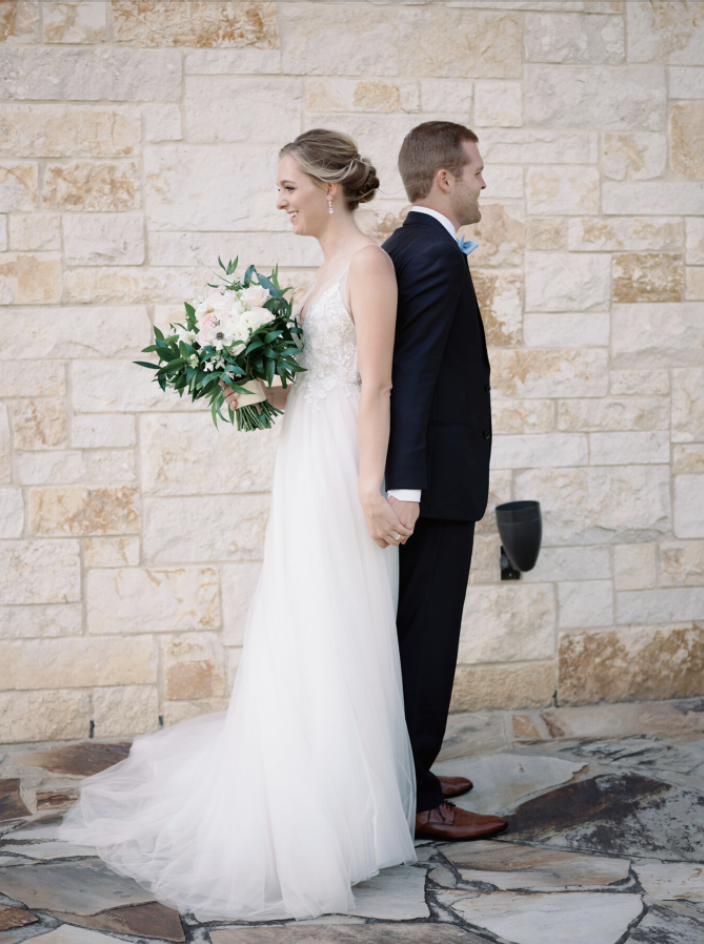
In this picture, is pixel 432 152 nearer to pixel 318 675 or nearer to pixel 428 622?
pixel 428 622

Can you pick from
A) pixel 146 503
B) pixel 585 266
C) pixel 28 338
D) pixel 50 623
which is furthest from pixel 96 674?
pixel 585 266

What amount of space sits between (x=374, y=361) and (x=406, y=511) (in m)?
0.41

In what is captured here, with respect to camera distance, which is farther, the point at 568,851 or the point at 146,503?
the point at 146,503

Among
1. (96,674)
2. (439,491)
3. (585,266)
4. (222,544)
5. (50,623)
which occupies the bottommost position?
(96,674)

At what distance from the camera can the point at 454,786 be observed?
285cm

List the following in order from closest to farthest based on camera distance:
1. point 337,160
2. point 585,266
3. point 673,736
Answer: point 337,160, point 673,736, point 585,266

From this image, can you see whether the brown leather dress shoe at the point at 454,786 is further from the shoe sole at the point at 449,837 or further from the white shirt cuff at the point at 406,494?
the white shirt cuff at the point at 406,494

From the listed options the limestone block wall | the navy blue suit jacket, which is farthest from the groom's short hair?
the limestone block wall

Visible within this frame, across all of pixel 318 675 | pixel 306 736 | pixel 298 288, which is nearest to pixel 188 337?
pixel 318 675

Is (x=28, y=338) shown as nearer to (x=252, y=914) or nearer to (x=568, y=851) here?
(x=252, y=914)

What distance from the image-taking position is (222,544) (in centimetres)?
351

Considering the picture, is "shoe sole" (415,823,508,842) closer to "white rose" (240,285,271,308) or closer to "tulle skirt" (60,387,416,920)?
"tulle skirt" (60,387,416,920)

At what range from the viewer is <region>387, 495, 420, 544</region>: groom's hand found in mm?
2305

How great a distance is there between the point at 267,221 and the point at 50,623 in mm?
1836
